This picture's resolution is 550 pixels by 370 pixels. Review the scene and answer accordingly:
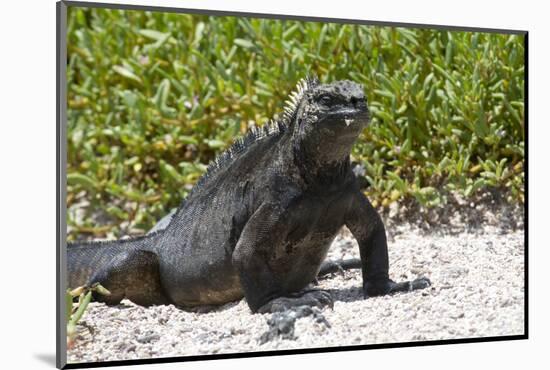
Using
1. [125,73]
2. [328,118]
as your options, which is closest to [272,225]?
[328,118]

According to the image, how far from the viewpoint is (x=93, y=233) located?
5.90 meters

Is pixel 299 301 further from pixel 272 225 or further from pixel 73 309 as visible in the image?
pixel 73 309

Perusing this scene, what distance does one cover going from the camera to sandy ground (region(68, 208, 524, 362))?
435 centimetres

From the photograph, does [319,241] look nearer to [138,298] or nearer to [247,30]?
[138,298]

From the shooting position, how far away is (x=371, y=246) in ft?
15.2

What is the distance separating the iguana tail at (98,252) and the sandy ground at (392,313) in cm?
34

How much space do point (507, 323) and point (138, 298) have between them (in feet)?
5.91

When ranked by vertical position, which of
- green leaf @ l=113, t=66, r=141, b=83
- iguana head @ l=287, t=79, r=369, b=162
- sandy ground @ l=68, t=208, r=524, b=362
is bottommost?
sandy ground @ l=68, t=208, r=524, b=362

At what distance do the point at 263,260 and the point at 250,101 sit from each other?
1.51 meters

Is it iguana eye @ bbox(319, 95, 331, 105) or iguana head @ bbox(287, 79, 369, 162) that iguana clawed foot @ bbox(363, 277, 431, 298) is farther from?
iguana eye @ bbox(319, 95, 331, 105)

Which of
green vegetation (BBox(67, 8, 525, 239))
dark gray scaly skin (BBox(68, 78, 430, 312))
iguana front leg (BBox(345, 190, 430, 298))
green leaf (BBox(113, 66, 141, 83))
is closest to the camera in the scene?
dark gray scaly skin (BBox(68, 78, 430, 312))

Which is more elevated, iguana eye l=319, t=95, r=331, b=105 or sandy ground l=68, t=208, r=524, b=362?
iguana eye l=319, t=95, r=331, b=105

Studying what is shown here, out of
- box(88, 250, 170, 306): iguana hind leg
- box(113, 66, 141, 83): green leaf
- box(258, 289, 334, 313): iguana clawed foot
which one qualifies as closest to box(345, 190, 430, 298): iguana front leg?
box(258, 289, 334, 313): iguana clawed foot

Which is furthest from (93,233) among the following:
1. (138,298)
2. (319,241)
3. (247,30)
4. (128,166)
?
(319,241)
